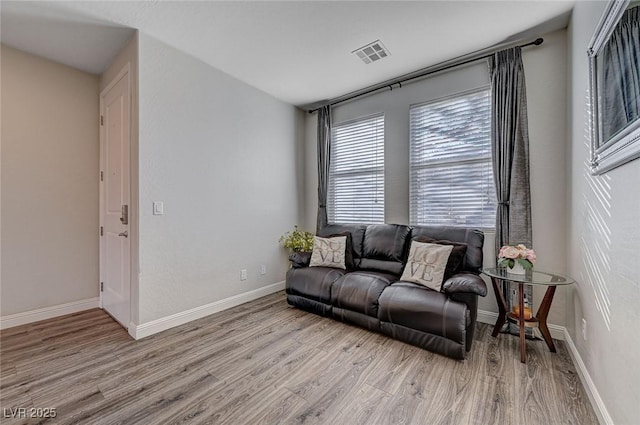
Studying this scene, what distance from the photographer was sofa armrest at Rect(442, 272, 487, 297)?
6.59 ft

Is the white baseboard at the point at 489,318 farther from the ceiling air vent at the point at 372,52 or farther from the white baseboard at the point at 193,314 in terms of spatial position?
the ceiling air vent at the point at 372,52

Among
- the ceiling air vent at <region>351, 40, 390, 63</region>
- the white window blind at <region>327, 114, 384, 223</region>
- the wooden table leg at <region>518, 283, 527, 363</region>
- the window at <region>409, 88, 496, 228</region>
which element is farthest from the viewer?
the white window blind at <region>327, 114, 384, 223</region>

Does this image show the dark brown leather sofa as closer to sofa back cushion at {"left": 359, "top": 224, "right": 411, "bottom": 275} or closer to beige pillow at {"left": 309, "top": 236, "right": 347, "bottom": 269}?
sofa back cushion at {"left": 359, "top": 224, "right": 411, "bottom": 275}

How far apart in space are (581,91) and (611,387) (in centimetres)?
192

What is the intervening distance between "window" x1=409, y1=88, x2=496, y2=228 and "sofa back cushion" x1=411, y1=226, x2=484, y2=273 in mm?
265

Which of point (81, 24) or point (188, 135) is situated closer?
point (81, 24)

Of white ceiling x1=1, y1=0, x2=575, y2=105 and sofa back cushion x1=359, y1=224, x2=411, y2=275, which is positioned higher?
white ceiling x1=1, y1=0, x2=575, y2=105

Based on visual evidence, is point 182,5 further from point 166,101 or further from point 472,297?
point 472,297

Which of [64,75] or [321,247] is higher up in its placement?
[64,75]

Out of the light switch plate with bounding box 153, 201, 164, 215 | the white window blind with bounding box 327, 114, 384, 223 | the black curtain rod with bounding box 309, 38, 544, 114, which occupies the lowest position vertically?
the light switch plate with bounding box 153, 201, 164, 215

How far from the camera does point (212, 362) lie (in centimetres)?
201

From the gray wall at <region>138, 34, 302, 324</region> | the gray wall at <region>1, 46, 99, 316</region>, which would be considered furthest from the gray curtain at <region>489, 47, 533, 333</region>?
the gray wall at <region>1, 46, 99, 316</region>

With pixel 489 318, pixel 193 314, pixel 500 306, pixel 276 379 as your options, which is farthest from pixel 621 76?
pixel 193 314

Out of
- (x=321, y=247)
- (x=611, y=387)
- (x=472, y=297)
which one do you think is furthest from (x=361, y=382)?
(x=321, y=247)
